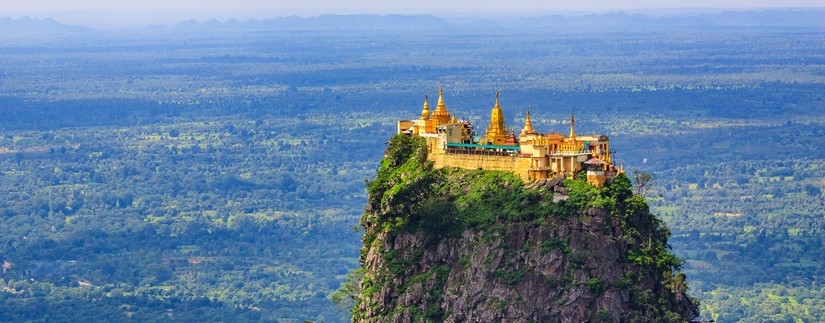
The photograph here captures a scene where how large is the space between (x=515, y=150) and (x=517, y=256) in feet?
14.4

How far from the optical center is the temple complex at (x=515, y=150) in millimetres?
59656

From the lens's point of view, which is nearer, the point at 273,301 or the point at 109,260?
the point at 273,301

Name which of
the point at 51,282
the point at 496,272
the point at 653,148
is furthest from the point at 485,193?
the point at 653,148

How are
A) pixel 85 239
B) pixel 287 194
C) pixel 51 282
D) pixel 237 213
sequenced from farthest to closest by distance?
pixel 287 194 < pixel 237 213 < pixel 85 239 < pixel 51 282

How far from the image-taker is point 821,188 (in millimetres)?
148750

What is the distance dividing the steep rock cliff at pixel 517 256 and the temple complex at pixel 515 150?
417mm

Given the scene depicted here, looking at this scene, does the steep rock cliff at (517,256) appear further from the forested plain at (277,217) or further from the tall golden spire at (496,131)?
the forested plain at (277,217)

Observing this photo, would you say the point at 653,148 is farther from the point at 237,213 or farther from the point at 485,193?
the point at 485,193

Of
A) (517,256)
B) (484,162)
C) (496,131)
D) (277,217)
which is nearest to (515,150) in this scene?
(484,162)

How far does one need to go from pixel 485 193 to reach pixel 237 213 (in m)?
86.4

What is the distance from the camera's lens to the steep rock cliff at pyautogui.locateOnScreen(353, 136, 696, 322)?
187 ft

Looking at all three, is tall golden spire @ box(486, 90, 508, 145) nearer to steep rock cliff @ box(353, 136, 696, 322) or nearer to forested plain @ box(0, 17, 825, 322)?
→ steep rock cliff @ box(353, 136, 696, 322)

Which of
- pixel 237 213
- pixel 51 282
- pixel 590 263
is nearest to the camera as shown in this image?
pixel 590 263

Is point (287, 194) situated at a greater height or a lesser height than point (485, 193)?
lesser
